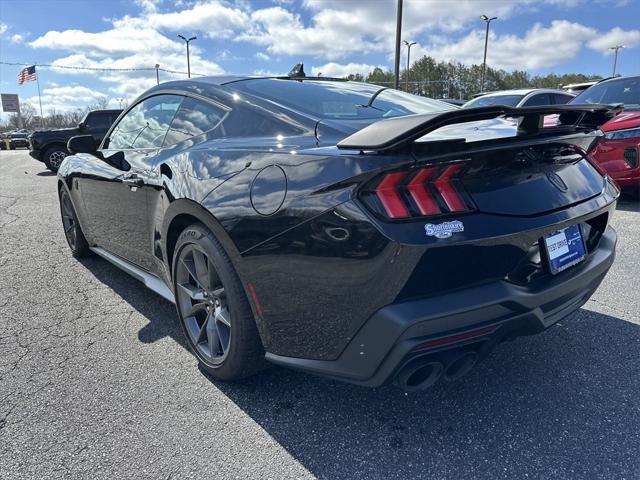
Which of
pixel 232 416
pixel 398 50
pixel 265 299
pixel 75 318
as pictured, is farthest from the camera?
pixel 398 50

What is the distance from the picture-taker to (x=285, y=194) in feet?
5.97

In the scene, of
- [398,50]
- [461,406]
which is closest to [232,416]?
[461,406]

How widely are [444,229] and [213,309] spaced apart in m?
1.30

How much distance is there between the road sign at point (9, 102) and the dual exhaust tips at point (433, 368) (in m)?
76.3

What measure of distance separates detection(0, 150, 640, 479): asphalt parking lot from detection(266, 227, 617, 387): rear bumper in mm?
380

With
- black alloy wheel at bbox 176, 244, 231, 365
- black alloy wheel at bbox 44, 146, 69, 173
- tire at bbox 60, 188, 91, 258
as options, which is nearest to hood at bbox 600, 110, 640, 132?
black alloy wheel at bbox 176, 244, 231, 365

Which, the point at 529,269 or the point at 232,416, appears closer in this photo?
the point at 529,269

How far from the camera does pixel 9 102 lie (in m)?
64.1

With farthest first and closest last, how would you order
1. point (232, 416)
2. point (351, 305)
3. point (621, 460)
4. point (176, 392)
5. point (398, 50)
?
1. point (398, 50)
2. point (176, 392)
3. point (232, 416)
4. point (621, 460)
5. point (351, 305)

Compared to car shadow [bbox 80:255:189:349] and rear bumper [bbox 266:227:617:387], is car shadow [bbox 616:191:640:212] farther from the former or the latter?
car shadow [bbox 80:255:189:349]

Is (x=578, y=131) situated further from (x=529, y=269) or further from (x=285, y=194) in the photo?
(x=285, y=194)

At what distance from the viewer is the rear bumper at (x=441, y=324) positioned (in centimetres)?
159

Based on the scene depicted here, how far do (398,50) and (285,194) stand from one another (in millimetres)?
17945

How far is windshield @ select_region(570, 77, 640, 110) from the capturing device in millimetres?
6309
